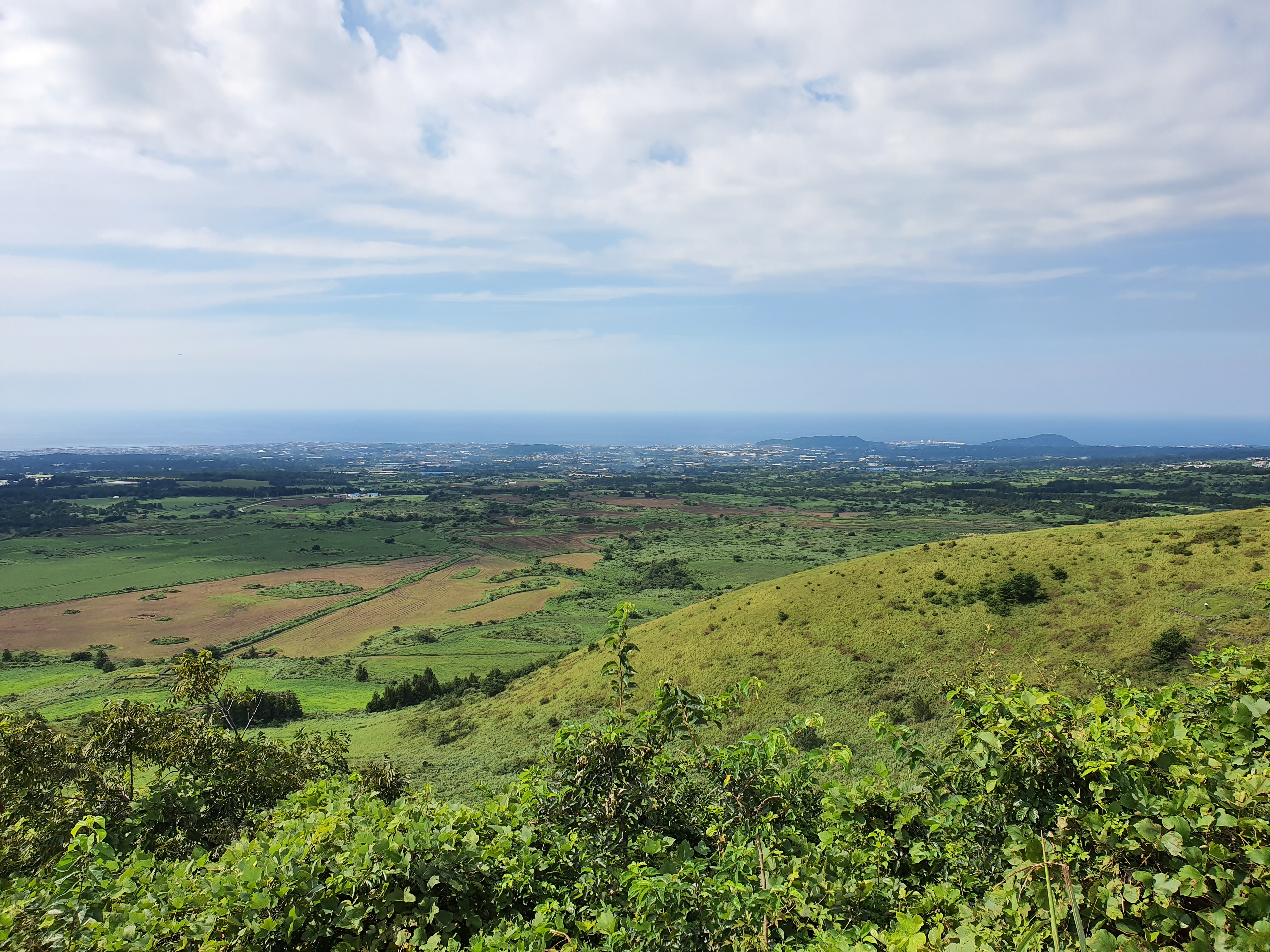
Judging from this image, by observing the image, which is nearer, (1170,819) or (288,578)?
(1170,819)

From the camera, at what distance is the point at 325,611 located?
71.7 metres

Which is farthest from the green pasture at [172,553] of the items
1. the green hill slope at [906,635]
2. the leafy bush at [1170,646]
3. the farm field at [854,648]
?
the leafy bush at [1170,646]

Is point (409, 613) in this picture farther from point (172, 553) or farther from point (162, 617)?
point (172, 553)

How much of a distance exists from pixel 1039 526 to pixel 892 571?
8017 cm

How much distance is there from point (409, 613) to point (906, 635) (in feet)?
188

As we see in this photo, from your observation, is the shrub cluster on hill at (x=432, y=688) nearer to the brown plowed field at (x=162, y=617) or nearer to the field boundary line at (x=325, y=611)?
the field boundary line at (x=325, y=611)

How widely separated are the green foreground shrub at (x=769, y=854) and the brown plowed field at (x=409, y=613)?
6083cm

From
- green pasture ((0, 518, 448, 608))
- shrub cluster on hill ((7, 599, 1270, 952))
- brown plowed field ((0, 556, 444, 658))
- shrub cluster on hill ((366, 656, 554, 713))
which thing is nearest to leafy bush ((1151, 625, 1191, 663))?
shrub cluster on hill ((7, 599, 1270, 952))

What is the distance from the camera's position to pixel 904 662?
1261 inches

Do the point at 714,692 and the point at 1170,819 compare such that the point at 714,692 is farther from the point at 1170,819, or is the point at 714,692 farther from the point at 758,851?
the point at 1170,819

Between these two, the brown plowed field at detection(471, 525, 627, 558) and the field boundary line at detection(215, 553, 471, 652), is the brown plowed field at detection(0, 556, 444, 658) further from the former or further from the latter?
the brown plowed field at detection(471, 525, 627, 558)

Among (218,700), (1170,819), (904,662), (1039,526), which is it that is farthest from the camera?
(1039,526)

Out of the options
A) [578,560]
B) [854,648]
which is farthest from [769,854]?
[578,560]

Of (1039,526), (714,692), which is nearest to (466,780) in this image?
(714,692)
